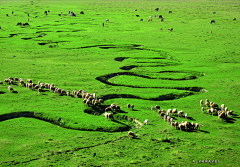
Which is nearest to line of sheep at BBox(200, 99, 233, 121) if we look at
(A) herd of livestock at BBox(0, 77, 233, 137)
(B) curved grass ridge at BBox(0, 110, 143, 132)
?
(A) herd of livestock at BBox(0, 77, 233, 137)

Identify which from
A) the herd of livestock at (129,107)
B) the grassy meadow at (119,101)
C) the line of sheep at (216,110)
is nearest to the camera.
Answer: the grassy meadow at (119,101)

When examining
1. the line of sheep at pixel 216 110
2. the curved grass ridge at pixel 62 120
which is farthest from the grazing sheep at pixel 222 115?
the curved grass ridge at pixel 62 120

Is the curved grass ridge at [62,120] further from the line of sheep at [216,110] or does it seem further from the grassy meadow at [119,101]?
the line of sheep at [216,110]

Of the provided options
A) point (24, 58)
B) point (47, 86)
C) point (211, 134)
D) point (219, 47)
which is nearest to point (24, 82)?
point (47, 86)

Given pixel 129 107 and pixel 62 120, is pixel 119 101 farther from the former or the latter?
pixel 62 120

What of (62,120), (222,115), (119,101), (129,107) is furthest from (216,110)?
(62,120)

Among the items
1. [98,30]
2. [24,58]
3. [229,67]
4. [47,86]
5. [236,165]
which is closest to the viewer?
[236,165]

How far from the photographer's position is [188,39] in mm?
57188

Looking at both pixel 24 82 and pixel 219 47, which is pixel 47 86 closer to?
pixel 24 82

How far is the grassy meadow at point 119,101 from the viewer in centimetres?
1667

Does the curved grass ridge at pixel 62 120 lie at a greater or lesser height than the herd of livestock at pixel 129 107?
lesser

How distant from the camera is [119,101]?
84.3ft

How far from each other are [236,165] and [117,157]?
6593 millimetres

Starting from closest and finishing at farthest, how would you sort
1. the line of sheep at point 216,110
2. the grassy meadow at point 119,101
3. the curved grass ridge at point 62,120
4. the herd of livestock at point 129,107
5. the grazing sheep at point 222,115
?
the grassy meadow at point 119,101 → the herd of livestock at point 129,107 → the curved grass ridge at point 62,120 → the grazing sheep at point 222,115 → the line of sheep at point 216,110
